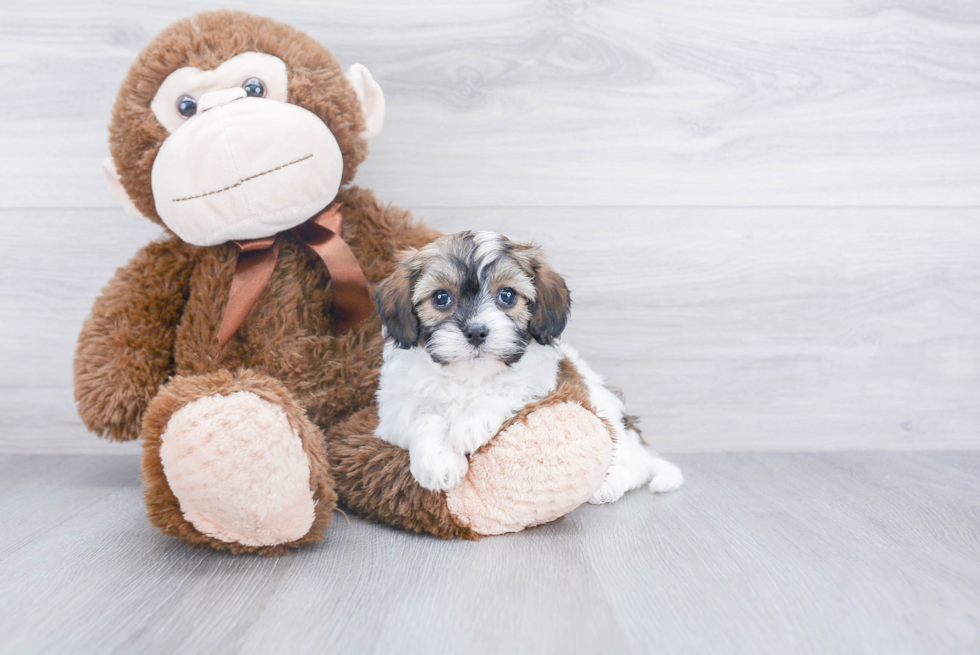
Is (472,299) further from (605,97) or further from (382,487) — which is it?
(605,97)

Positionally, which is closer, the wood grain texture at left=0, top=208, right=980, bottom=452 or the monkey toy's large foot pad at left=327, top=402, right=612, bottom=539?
the monkey toy's large foot pad at left=327, top=402, right=612, bottom=539

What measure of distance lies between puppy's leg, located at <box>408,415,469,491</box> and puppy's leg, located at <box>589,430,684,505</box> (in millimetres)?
425

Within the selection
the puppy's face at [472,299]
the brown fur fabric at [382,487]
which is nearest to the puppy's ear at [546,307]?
the puppy's face at [472,299]

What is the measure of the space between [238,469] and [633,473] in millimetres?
923

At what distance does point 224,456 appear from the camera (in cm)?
111

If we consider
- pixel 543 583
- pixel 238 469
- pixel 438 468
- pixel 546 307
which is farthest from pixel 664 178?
pixel 238 469

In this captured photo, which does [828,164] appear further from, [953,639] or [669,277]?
[953,639]

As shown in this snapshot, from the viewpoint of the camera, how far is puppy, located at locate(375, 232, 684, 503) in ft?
4.08

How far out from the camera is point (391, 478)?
4.37ft

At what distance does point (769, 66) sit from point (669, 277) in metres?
0.64

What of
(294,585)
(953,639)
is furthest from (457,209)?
(953,639)

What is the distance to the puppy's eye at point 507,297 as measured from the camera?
1.29m

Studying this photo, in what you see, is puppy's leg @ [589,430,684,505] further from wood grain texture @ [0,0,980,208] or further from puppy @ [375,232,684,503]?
wood grain texture @ [0,0,980,208]

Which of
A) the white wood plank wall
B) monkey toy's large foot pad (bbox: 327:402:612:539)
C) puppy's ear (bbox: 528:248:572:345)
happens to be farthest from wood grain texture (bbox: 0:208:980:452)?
monkey toy's large foot pad (bbox: 327:402:612:539)
